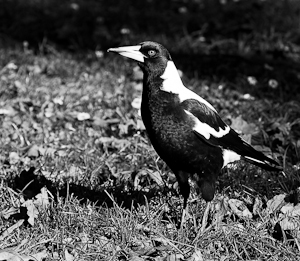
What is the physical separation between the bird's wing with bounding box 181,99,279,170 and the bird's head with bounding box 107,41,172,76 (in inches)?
9.4

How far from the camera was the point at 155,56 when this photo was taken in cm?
348

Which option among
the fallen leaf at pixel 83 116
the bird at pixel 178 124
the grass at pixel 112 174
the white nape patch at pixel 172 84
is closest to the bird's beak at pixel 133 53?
the bird at pixel 178 124

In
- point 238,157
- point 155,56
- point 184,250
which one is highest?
point 155,56

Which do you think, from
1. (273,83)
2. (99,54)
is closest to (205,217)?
(273,83)

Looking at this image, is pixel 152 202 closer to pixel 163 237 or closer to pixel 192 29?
pixel 163 237

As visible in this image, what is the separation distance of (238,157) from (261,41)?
3.60 m

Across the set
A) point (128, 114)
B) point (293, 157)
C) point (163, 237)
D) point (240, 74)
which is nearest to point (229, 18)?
point (240, 74)

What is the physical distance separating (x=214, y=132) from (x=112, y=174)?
896 millimetres

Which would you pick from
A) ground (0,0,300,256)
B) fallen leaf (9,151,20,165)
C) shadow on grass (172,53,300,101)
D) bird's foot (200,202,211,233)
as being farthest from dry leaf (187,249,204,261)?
shadow on grass (172,53,300,101)

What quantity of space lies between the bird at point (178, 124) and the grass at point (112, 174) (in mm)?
233

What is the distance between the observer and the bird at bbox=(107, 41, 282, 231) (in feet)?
11.0

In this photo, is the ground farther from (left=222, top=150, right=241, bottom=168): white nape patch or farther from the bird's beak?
the bird's beak

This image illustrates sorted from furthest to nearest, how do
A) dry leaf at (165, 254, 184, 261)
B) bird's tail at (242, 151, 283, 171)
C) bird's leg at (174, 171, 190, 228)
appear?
bird's tail at (242, 151, 283, 171) → bird's leg at (174, 171, 190, 228) → dry leaf at (165, 254, 184, 261)

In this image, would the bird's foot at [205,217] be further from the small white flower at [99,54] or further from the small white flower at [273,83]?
the small white flower at [99,54]
